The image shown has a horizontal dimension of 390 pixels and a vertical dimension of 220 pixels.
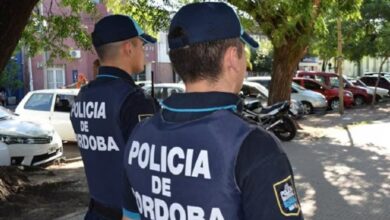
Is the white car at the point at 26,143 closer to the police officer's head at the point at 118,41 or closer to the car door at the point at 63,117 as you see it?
the car door at the point at 63,117

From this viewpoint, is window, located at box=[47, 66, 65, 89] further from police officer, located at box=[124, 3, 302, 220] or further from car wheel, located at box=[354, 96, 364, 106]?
police officer, located at box=[124, 3, 302, 220]

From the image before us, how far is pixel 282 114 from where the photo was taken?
1223cm

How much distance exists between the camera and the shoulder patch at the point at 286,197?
59.7 inches

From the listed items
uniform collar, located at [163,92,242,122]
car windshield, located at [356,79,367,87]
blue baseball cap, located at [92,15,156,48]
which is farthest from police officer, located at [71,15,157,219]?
car windshield, located at [356,79,367,87]

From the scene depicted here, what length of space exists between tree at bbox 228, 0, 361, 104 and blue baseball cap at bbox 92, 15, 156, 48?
389 centimetres

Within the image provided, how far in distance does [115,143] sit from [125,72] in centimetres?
40

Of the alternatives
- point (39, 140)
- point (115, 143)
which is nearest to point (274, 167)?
point (115, 143)

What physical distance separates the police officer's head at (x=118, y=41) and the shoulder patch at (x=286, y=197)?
151 centimetres

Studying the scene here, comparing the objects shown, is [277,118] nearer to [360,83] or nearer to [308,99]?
[308,99]

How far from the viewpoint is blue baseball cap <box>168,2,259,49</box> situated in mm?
1686

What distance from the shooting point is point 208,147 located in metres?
1.59

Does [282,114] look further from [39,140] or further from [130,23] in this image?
[130,23]

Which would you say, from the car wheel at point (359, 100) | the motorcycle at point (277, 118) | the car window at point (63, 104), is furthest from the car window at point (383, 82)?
the car window at point (63, 104)

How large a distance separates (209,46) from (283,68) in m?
12.5
